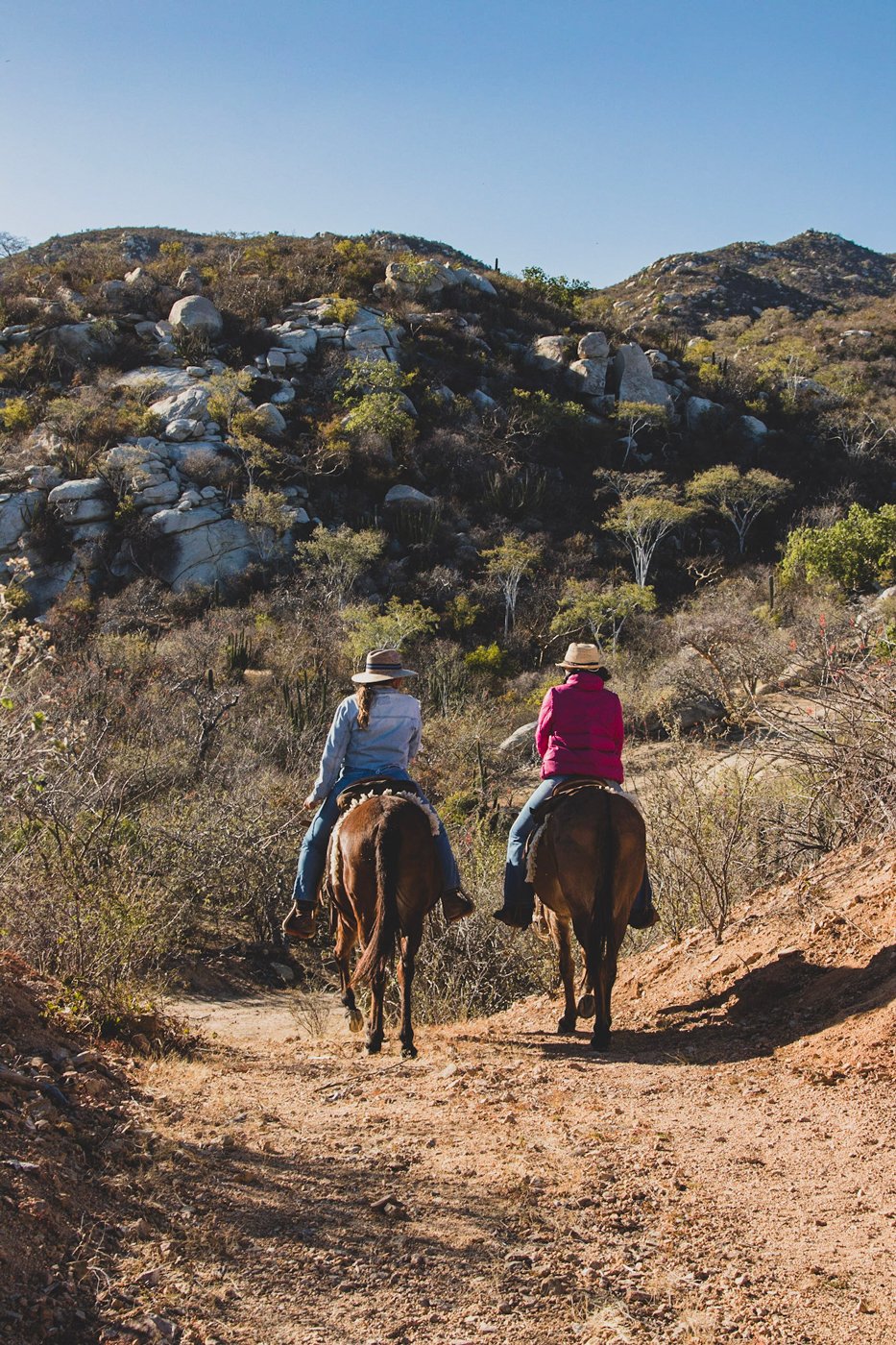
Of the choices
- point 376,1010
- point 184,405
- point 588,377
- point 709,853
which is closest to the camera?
point 376,1010

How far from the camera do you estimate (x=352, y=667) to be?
2462 centimetres

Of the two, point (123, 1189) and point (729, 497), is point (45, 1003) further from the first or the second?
point (729, 497)

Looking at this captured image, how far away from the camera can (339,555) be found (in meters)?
29.4

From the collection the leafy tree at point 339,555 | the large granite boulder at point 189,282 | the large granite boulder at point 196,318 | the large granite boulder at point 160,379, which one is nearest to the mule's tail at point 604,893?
the leafy tree at point 339,555

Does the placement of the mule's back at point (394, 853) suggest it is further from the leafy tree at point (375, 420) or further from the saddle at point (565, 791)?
the leafy tree at point (375, 420)

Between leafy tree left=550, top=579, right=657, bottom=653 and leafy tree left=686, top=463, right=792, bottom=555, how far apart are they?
25.5 feet

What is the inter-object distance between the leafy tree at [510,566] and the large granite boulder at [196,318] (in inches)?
591

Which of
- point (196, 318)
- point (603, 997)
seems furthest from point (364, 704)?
point (196, 318)

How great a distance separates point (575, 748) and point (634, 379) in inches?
1532

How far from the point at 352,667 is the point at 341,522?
8.97 metres

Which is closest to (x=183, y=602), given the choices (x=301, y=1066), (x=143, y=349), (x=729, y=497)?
(x=143, y=349)

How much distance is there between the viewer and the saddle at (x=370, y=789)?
5812 mm

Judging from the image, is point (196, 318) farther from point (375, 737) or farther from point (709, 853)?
point (709, 853)

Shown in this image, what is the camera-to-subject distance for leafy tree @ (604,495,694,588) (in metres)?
32.5
